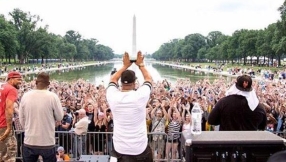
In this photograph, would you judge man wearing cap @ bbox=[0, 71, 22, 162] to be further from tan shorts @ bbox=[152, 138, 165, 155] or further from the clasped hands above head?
tan shorts @ bbox=[152, 138, 165, 155]

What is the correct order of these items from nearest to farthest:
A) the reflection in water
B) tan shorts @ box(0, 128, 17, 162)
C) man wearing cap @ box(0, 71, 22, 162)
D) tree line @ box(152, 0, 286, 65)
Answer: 1. man wearing cap @ box(0, 71, 22, 162)
2. tan shorts @ box(0, 128, 17, 162)
3. the reflection in water
4. tree line @ box(152, 0, 286, 65)

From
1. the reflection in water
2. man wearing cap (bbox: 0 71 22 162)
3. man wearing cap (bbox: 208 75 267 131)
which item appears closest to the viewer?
man wearing cap (bbox: 208 75 267 131)

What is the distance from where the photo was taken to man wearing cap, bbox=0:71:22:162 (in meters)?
6.35

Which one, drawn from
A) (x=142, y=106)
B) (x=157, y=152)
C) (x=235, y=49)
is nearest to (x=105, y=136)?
(x=157, y=152)

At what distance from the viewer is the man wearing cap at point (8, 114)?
6352mm

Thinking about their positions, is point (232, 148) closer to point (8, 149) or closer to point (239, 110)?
point (239, 110)

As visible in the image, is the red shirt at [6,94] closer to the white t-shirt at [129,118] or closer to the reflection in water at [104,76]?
the white t-shirt at [129,118]

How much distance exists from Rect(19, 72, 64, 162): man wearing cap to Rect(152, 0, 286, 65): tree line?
68864mm

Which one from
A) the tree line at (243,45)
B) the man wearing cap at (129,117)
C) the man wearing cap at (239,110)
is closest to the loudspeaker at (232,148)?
the man wearing cap at (129,117)

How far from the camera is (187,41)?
582 feet

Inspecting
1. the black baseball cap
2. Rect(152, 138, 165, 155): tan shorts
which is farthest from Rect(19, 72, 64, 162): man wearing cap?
Rect(152, 138, 165, 155): tan shorts

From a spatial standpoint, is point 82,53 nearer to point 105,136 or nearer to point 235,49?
point 235,49

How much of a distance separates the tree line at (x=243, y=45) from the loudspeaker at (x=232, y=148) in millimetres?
68775

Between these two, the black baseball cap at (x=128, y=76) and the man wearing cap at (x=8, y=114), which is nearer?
the black baseball cap at (x=128, y=76)
